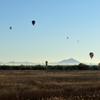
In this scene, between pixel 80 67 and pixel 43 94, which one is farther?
pixel 80 67

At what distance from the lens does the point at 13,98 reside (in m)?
17.6

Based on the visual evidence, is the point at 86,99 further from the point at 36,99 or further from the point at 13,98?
the point at 13,98

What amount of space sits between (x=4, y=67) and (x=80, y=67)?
34.4m

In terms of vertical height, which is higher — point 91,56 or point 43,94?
point 91,56

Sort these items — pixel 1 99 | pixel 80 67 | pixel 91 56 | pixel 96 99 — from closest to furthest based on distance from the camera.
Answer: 1. pixel 96 99
2. pixel 1 99
3. pixel 91 56
4. pixel 80 67

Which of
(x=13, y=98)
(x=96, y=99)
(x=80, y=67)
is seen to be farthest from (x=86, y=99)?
(x=80, y=67)

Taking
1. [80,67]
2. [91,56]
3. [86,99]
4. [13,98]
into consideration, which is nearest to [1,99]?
[13,98]

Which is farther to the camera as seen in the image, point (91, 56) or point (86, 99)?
point (91, 56)

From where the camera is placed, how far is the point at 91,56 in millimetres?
107188

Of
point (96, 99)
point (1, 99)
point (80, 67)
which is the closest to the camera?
point (96, 99)

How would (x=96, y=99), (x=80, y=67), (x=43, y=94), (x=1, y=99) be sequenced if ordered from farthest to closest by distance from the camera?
(x=80, y=67)
(x=43, y=94)
(x=1, y=99)
(x=96, y=99)

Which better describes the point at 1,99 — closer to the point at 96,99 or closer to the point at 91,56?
the point at 96,99

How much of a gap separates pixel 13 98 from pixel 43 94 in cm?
252

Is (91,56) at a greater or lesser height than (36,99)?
greater
